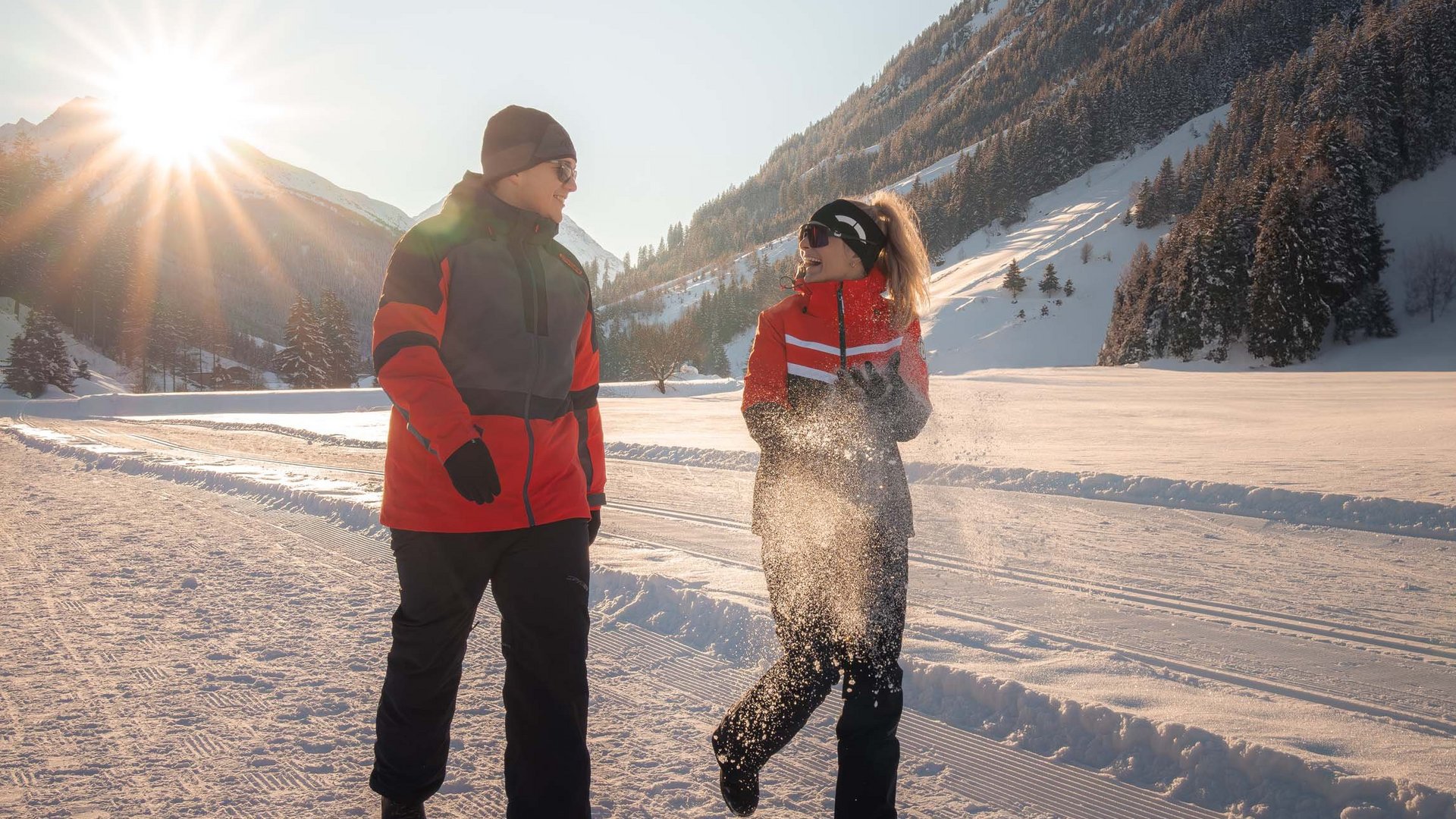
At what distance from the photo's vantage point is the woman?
2.12 meters

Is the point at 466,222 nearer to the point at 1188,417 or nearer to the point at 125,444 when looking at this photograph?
the point at 125,444

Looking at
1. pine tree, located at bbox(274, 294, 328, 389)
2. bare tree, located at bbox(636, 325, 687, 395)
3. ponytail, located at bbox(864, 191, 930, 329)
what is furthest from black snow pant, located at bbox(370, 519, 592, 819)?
pine tree, located at bbox(274, 294, 328, 389)

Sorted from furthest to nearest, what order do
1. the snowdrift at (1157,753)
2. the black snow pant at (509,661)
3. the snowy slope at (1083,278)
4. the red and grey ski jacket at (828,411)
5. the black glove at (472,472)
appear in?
the snowy slope at (1083,278) → the snowdrift at (1157,753) → the red and grey ski jacket at (828,411) → the black snow pant at (509,661) → the black glove at (472,472)

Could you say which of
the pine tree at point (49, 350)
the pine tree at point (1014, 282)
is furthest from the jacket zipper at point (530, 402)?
the pine tree at point (1014, 282)

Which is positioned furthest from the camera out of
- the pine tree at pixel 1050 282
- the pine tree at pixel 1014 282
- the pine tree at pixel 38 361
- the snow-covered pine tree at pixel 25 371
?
the pine tree at pixel 1014 282

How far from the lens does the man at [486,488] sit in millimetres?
1904

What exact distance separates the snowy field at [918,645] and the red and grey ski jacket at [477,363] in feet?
4.01

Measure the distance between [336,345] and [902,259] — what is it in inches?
2278

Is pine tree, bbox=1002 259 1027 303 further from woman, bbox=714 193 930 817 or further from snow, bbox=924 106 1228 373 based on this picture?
woman, bbox=714 193 930 817

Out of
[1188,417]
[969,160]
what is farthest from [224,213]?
[1188,417]

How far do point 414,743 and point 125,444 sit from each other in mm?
17008

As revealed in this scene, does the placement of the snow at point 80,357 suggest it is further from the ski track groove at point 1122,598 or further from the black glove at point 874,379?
the black glove at point 874,379

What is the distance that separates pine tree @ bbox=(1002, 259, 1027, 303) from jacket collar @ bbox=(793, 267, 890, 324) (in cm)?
8081

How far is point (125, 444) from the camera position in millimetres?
14695
